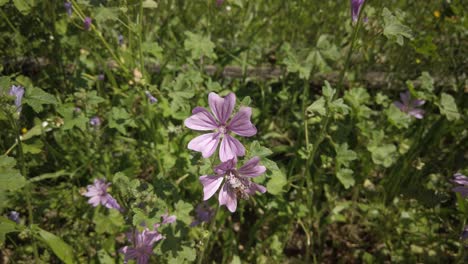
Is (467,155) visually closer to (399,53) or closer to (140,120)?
(399,53)

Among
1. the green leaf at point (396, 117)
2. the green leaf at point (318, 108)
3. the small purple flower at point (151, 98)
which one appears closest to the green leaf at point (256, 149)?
the green leaf at point (318, 108)

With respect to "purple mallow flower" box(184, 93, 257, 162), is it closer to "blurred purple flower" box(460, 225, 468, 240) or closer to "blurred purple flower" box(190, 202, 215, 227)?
"blurred purple flower" box(190, 202, 215, 227)

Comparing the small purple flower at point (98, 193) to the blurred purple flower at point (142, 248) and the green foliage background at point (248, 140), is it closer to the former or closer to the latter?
the green foliage background at point (248, 140)

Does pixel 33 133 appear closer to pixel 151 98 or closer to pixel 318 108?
pixel 151 98

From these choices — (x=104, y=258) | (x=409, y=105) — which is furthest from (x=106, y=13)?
(x=409, y=105)

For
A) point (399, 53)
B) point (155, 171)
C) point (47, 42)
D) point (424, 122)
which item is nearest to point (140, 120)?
point (155, 171)
